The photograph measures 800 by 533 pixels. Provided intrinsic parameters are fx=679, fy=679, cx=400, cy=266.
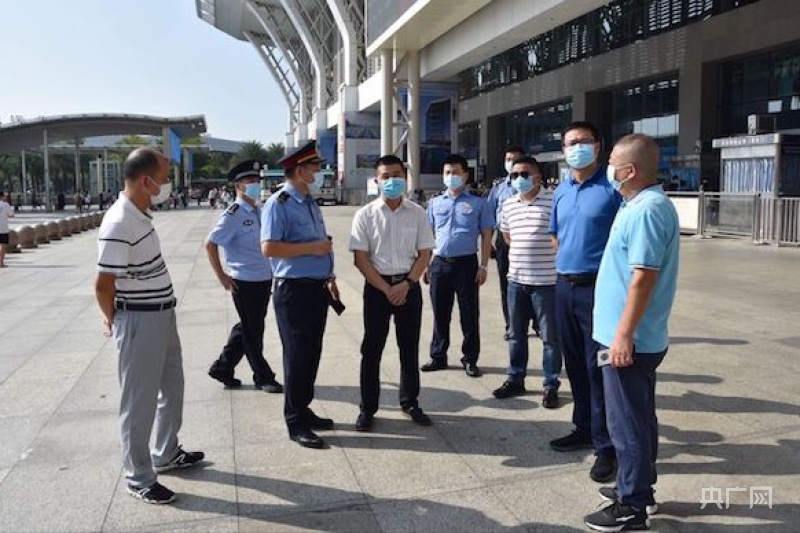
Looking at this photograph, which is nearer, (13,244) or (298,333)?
(298,333)

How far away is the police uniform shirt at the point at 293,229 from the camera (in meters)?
4.34

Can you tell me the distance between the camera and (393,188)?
460 centimetres

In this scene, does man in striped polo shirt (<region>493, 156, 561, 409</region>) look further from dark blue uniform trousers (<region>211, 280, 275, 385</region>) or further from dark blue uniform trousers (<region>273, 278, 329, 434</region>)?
dark blue uniform trousers (<region>211, 280, 275, 385</region>)

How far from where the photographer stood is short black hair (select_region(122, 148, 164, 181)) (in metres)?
3.53

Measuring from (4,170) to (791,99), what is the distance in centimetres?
9040

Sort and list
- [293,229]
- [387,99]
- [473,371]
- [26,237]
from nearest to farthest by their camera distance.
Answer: [293,229] < [473,371] < [26,237] < [387,99]

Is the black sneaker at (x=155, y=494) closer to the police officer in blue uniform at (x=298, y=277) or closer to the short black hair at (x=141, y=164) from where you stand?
the police officer in blue uniform at (x=298, y=277)

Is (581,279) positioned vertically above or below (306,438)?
above

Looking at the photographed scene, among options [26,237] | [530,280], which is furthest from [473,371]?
[26,237]

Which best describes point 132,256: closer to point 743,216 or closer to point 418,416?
point 418,416

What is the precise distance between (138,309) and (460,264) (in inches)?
121

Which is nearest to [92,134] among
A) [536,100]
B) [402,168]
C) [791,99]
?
[536,100]

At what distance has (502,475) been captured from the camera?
385cm

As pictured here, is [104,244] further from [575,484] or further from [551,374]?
[551,374]
